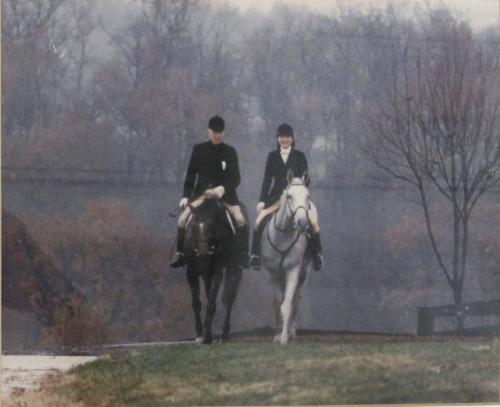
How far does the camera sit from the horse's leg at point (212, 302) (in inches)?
267

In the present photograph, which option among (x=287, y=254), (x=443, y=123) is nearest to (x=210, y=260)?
(x=287, y=254)

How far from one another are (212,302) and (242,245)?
0.46 m

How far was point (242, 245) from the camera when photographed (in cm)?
684

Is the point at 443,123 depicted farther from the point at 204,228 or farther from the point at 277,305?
the point at 204,228

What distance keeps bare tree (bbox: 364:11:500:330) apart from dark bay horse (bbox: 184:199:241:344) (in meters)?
1.28

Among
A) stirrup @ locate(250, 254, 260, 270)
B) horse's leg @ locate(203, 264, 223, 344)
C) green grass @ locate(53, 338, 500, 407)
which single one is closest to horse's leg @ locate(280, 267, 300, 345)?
green grass @ locate(53, 338, 500, 407)

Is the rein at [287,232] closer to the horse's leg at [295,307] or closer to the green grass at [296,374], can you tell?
the horse's leg at [295,307]

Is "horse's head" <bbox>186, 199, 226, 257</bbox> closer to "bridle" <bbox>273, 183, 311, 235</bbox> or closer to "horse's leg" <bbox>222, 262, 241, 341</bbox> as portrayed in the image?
"horse's leg" <bbox>222, 262, 241, 341</bbox>

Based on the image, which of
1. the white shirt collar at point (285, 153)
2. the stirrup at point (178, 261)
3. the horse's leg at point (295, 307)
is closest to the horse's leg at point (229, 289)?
the stirrup at point (178, 261)

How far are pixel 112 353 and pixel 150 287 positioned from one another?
0.53m

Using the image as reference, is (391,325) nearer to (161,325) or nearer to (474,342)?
(474,342)

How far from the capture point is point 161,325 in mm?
6707

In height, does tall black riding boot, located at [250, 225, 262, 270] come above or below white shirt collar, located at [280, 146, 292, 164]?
below

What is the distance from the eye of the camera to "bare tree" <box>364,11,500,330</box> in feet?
23.3
